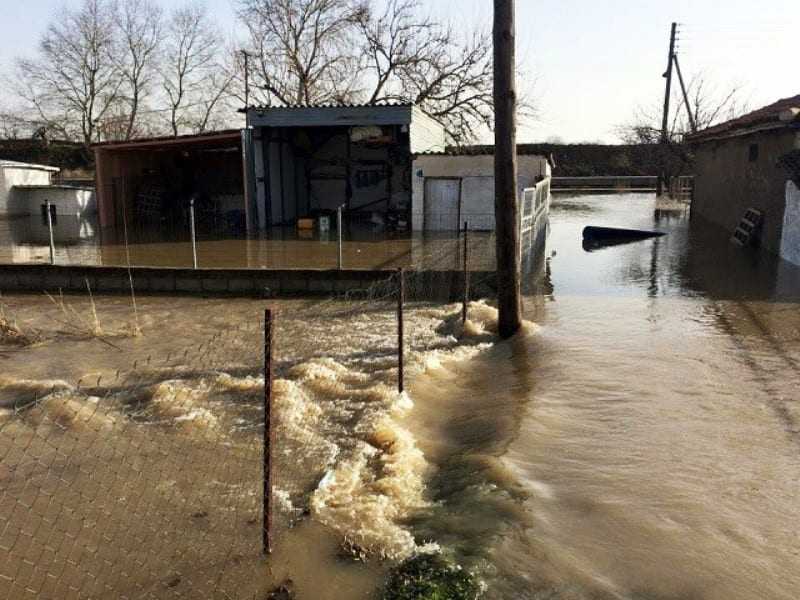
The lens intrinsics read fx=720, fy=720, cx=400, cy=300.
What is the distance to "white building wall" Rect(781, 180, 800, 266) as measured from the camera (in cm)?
1492

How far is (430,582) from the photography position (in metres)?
3.90

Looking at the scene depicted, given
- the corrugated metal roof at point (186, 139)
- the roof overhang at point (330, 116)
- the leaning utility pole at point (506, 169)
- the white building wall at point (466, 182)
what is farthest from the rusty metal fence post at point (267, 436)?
the corrugated metal roof at point (186, 139)

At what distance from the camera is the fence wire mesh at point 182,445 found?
423 cm

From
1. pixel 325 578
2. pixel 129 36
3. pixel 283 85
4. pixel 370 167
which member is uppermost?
pixel 129 36

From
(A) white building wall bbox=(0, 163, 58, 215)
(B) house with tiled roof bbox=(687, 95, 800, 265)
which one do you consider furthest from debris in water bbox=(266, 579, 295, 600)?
(A) white building wall bbox=(0, 163, 58, 215)

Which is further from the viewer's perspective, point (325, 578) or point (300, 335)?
point (300, 335)

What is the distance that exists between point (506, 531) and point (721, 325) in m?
7.17

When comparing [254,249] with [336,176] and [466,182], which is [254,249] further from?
[336,176]

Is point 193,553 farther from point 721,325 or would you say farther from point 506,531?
point 721,325

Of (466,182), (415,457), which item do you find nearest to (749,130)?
(466,182)

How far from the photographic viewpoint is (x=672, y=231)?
2388cm

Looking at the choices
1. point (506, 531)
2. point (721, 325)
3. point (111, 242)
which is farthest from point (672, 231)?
point (506, 531)

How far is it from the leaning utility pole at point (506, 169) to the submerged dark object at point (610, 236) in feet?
37.0

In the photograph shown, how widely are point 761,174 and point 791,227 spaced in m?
3.14
